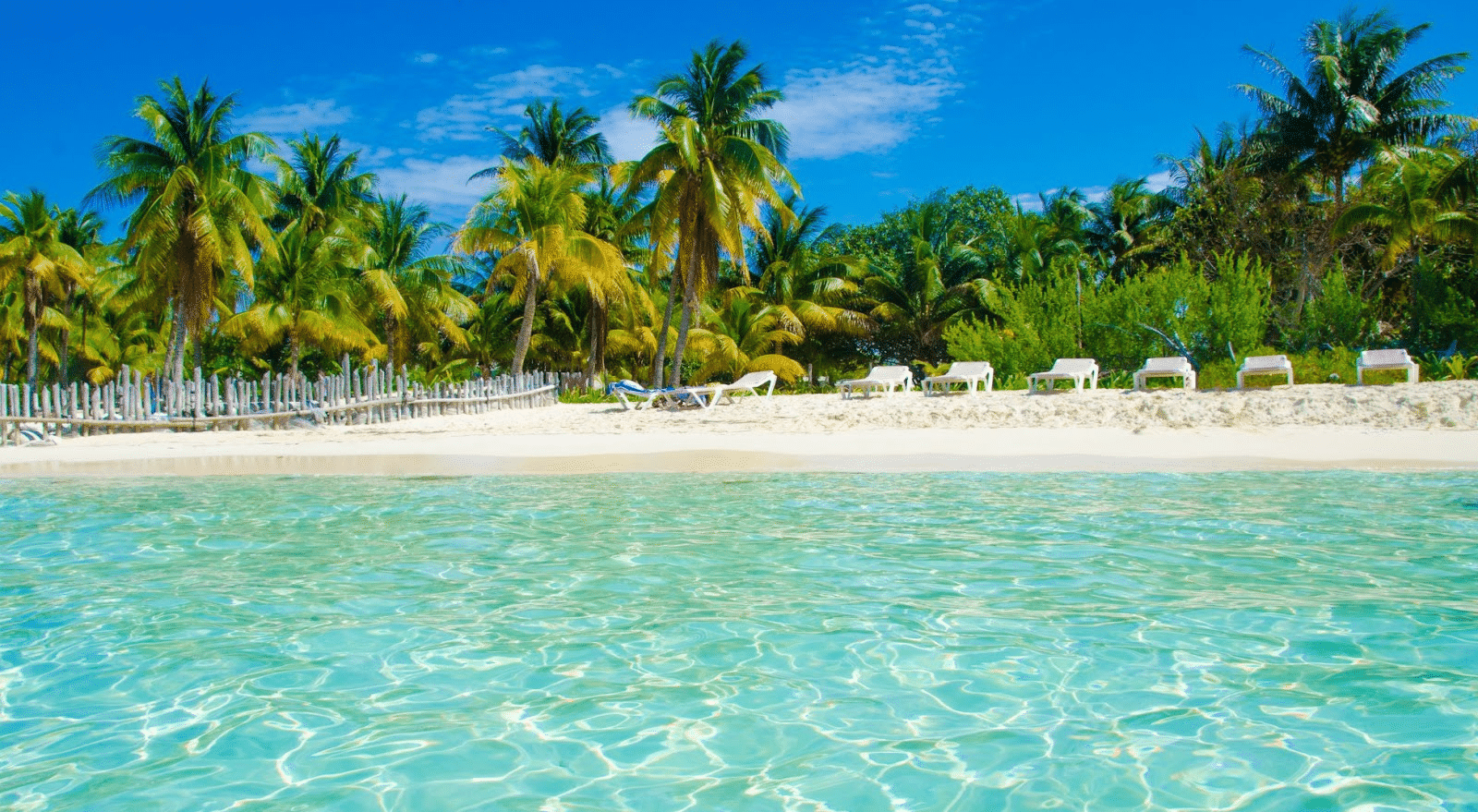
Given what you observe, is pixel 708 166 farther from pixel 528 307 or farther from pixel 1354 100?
pixel 1354 100

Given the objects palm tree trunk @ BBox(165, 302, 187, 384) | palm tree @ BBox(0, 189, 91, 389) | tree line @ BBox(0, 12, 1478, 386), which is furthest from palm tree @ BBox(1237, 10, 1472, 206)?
palm tree @ BBox(0, 189, 91, 389)

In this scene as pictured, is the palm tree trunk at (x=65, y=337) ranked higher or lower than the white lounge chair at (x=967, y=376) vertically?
higher

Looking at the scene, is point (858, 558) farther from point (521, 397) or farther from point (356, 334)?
point (356, 334)

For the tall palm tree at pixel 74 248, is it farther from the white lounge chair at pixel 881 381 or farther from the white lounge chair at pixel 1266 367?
the white lounge chair at pixel 1266 367

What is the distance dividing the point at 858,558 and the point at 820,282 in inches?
1026

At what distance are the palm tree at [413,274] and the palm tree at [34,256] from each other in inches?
373

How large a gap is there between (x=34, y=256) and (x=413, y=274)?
12.2 m

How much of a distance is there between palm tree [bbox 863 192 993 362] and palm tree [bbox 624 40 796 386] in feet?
26.4

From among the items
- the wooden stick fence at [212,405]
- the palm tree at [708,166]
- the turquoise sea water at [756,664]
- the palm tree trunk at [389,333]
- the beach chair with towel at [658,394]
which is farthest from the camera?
the palm tree trunk at [389,333]

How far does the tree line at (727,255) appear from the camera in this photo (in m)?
20.1

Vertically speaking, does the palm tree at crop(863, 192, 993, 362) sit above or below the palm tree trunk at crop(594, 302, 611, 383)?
above

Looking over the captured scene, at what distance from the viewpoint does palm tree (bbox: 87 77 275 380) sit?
19.8 metres

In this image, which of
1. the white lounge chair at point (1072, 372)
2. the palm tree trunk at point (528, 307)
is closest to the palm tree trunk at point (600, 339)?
the palm tree trunk at point (528, 307)

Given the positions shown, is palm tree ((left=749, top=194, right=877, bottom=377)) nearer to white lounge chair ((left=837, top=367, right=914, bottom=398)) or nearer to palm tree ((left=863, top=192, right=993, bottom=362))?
palm tree ((left=863, top=192, right=993, bottom=362))
